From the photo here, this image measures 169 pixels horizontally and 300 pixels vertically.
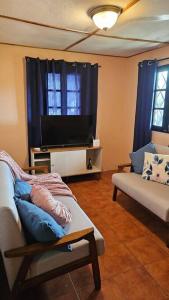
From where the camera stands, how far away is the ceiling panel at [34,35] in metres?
2.47

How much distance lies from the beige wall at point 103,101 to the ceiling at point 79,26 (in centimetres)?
20

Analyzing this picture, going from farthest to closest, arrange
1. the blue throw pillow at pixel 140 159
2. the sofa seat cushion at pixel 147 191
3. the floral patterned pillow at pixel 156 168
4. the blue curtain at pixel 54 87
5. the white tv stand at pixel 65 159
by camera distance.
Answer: the white tv stand at pixel 65 159 → the blue curtain at pixel 54 87 → the blue throw pillow at pixel 140 159 → the floral patterned pillow at pixel 156 168 → the sofa seat cushion at pixel 147 191

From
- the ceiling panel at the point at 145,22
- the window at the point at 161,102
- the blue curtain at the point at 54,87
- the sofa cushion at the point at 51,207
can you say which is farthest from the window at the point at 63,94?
the sofa cushion at the point at 51,207

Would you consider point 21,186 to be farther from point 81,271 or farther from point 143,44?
point 143,44

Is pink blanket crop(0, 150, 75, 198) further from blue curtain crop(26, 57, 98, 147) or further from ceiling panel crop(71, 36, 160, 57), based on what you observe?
ceiling panel crop(71, 36, 160, 57)

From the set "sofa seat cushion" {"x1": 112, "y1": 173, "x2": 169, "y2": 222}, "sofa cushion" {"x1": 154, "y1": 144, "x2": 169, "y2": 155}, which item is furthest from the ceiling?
"sofa seat cushion" {"x1": 112, "y1": 173, "x2": 169, "y2": 222}

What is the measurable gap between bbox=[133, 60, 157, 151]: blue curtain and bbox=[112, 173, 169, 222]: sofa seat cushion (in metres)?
0.96

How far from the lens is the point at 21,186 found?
6.81ft

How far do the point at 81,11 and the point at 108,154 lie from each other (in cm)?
297

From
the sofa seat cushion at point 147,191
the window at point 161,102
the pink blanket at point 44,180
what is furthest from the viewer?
the window at point 161,102

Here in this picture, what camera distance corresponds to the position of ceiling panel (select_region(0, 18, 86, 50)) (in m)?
2.47

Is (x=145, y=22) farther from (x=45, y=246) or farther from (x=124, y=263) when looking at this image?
(x=124, y=263)

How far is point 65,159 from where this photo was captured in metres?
3.71

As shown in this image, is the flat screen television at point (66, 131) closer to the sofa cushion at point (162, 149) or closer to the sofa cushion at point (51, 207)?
the sofa cushion at point (162, 149)
